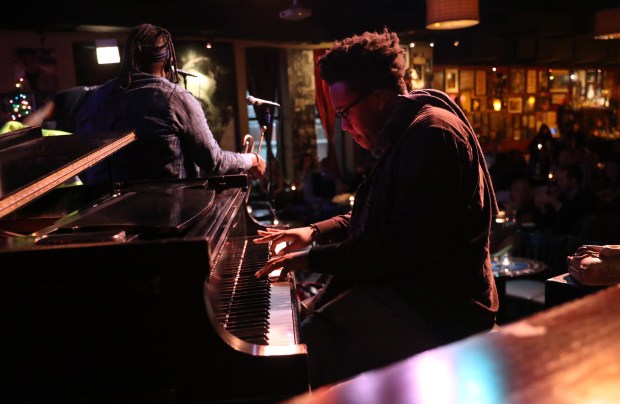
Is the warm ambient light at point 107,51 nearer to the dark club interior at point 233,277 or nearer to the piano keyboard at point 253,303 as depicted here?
the dark club interior at point 233,277

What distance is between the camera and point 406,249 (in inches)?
71.6

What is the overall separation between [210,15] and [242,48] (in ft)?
3.94

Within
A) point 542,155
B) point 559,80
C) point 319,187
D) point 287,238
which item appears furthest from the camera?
point 559,80

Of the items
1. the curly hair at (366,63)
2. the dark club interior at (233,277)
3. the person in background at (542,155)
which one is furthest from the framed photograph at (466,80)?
the curly hair at (366,63)

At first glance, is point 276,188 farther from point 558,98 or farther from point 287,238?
point 558,98

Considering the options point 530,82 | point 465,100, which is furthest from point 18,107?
point 530,82

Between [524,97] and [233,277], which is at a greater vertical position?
[524,97]

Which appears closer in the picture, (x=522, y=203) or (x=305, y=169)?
(x=522, y=203)

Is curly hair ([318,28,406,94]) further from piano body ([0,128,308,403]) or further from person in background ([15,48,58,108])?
person in background ([15,48,58,108])

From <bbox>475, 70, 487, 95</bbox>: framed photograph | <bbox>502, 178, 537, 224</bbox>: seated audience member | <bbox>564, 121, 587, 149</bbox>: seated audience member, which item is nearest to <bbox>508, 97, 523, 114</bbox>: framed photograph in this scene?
<bbox>475, 70, 487, 95</bbox>: framed photograph

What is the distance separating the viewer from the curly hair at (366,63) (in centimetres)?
207

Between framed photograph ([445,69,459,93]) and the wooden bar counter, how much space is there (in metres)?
12.7

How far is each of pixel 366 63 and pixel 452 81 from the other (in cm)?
1139

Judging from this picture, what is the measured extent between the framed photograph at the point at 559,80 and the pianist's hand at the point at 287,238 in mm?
15081
